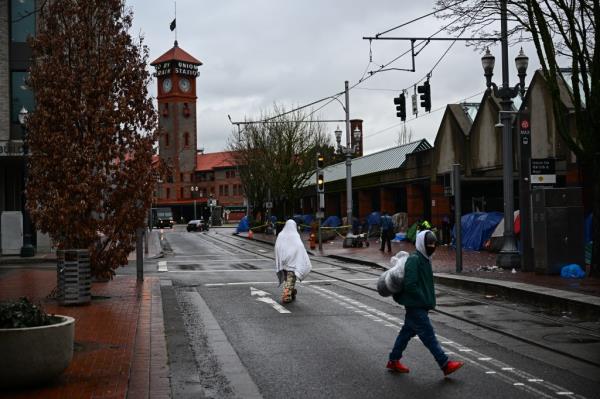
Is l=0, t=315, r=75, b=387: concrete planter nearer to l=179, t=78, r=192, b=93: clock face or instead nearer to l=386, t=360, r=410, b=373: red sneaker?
l=386, t=360, r=410, b=373: red sneaker

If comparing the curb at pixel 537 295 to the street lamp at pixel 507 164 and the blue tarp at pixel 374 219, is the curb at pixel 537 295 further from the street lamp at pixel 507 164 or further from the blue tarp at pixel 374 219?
the blue tarp at pixel 374 219

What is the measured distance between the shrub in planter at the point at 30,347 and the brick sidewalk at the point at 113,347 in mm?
157

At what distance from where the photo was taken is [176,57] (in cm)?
11838

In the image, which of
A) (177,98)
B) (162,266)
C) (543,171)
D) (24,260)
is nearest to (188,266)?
(162,266)

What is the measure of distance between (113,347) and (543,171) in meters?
12.6

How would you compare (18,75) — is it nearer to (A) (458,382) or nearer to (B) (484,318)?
(B) (484,318)

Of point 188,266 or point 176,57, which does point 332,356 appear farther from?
point 176,57

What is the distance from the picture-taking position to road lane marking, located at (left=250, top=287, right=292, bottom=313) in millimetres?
12836

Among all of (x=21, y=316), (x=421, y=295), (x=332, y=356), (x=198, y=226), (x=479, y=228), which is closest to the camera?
(x=21, y=316)

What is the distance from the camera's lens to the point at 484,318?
11758mm

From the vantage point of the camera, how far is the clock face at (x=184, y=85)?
119 metres

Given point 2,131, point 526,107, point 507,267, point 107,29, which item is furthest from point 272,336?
point 2,131

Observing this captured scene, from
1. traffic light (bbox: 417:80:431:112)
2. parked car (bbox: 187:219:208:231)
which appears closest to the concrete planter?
traffic light (bbox: 417:80:431:112)

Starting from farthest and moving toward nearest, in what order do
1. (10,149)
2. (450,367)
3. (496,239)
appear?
(10,149)
(496,239)
(450,367)
